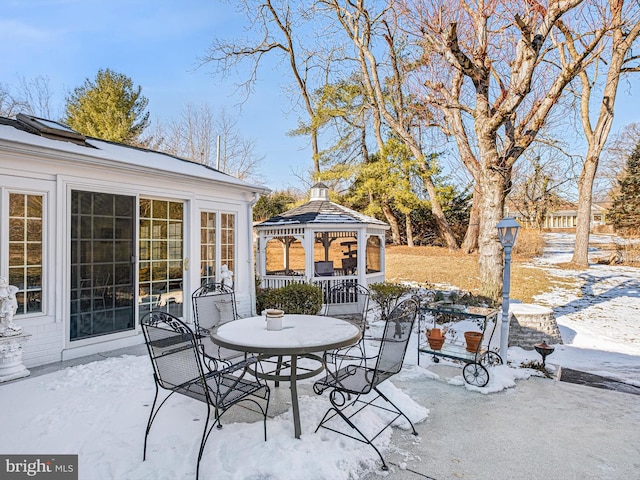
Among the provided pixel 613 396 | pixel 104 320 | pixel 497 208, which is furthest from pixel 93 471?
pixel 497 208

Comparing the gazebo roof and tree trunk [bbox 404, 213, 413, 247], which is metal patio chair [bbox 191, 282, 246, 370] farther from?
tree trunk [bbox 404, 213, 413, 247]

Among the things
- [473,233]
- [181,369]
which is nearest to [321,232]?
[181,369]

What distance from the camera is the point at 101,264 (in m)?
4.83

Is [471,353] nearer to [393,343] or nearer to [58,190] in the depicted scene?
[393,343]

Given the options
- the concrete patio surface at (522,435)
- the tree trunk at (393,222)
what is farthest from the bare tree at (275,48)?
the concrete patio surface at (522,435)

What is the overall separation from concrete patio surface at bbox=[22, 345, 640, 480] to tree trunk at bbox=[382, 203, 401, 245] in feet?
44.4

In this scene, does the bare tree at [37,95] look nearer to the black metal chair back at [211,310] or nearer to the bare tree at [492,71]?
the bare tree at [492,71]

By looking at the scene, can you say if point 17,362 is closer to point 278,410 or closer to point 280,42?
point 278,410

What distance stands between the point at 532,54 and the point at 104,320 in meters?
7.46

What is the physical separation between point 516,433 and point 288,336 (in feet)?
6.41

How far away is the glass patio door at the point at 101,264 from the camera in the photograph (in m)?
4.59

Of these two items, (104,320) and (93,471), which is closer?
(93,471)

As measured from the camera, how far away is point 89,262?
470 cm

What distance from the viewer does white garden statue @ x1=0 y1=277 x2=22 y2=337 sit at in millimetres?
3801
